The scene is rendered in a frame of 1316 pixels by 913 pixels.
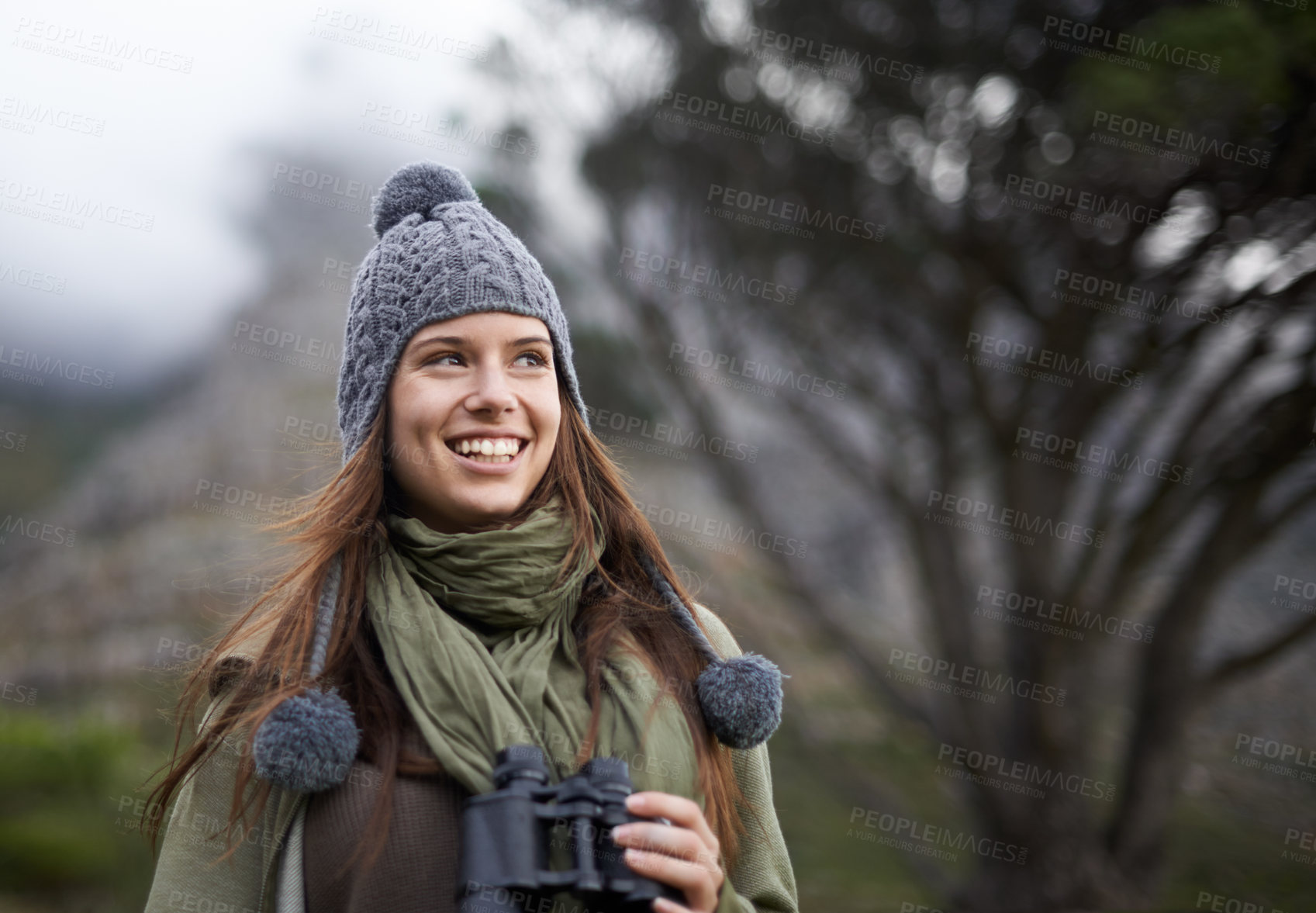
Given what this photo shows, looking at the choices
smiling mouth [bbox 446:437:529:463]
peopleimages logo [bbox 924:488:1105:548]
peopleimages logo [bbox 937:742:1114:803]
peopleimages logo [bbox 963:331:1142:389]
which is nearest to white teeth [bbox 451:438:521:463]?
smiling mouth [bbox 446:437:529:463]

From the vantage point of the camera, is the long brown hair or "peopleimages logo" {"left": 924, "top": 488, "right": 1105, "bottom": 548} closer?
the long brown hair

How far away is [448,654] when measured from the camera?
54.7 inches

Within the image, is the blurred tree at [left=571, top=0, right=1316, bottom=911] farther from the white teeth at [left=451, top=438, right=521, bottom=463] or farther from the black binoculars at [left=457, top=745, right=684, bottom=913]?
the black binoculars at [left=457, top=745, right=684, bottom=913]

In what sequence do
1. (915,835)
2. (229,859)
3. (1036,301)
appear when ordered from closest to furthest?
(229,859) → (1036,301) → (915,835)

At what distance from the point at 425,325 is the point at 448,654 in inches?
20.6

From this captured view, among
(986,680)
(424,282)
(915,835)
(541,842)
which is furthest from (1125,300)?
(541,842)

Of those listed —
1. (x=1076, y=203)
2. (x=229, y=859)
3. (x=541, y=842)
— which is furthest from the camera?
(x=1076, y=203)

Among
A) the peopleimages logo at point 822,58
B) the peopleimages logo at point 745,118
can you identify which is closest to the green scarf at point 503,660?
the peopleimages logo at point 822,58

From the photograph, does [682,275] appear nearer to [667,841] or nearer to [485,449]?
[485,449]

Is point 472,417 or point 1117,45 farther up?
point 1117,45

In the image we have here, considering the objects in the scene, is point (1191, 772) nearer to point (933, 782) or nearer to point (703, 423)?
Result: point (933, 782)

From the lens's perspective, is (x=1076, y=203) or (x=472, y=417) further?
(x=1076, y=203)

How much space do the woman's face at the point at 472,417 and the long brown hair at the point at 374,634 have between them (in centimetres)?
5

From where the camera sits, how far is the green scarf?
1.34 m
